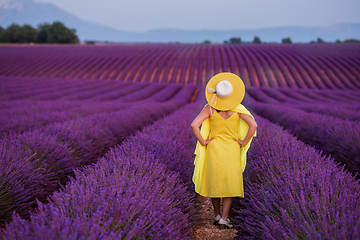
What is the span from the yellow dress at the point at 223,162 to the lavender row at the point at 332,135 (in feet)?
6.83

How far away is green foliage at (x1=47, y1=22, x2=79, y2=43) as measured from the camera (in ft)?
139

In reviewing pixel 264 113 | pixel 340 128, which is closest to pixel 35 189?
pixel 340 128

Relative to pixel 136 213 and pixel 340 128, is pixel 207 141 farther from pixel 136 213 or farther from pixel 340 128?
pixel 340 128

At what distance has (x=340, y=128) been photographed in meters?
3.51

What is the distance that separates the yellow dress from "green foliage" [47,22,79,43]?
50.0m

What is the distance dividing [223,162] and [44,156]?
2.10m

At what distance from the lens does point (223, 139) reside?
1.95 meters

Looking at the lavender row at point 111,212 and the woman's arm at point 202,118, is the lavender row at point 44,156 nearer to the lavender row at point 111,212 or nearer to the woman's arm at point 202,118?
the lavender row at point 111,212

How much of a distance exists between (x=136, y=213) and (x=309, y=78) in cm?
2215

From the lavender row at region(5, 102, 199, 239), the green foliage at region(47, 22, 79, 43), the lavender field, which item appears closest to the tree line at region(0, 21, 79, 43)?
the green foliage at region(47, 22, 79, 43)

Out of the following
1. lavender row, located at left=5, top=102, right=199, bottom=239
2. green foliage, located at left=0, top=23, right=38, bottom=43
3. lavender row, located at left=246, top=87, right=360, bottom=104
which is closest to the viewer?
lavender row, located at left=5, top=102, right=199, bottom=239

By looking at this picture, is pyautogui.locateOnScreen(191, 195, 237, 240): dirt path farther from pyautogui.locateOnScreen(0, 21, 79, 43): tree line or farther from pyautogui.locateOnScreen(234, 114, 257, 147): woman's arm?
pyautogui.locateOnScreen(0, 21, 79, 43): tree line

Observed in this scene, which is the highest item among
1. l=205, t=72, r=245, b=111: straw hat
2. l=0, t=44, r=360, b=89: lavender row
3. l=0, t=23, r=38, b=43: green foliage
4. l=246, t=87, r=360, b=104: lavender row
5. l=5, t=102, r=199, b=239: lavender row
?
l=0, t=23, r=38, b=43: green foliage

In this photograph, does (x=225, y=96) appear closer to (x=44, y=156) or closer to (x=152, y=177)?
(x=152, y=177)
